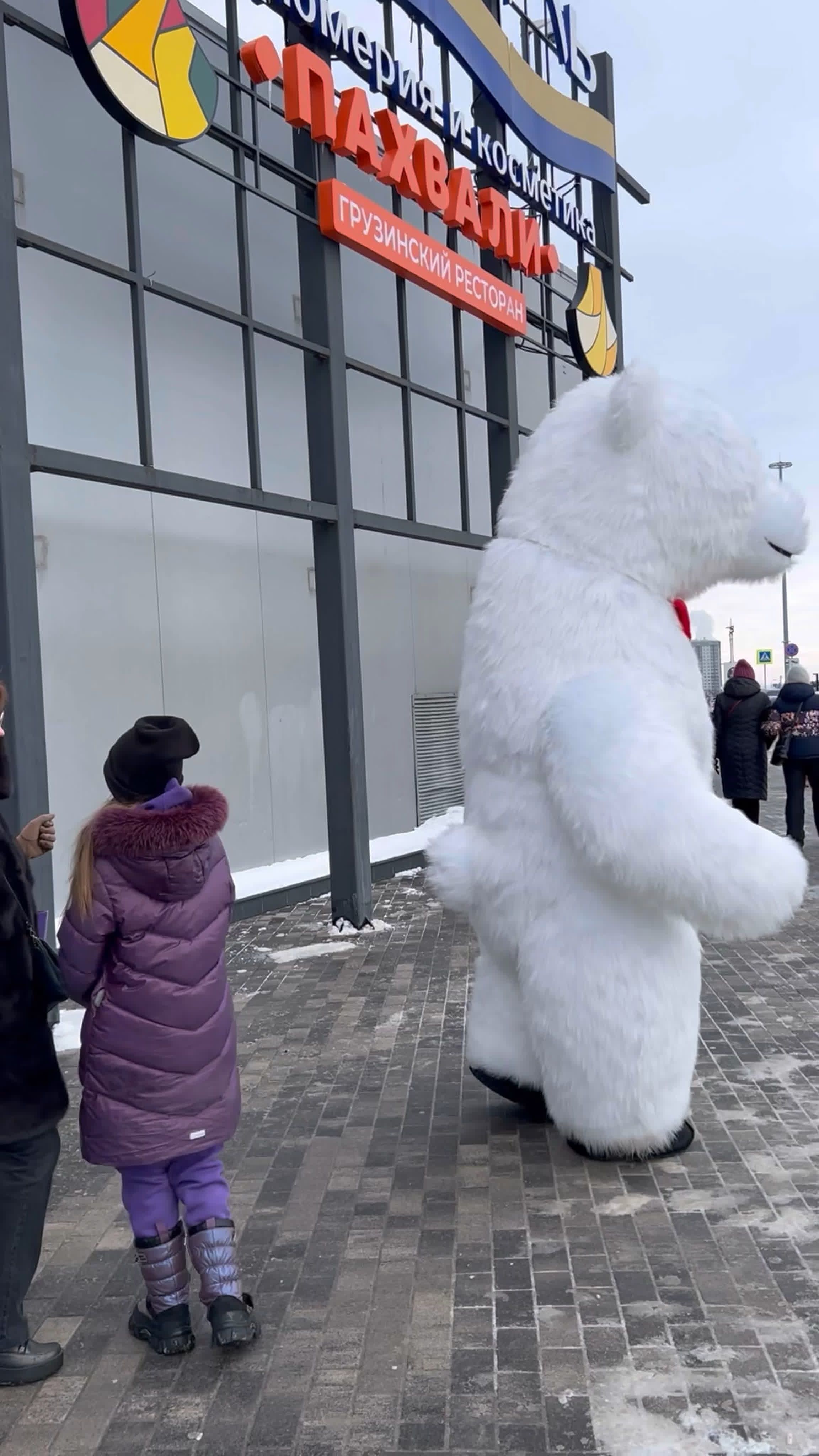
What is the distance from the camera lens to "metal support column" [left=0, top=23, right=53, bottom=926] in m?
5.17

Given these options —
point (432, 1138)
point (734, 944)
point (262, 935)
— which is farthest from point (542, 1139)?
point (262, 935)

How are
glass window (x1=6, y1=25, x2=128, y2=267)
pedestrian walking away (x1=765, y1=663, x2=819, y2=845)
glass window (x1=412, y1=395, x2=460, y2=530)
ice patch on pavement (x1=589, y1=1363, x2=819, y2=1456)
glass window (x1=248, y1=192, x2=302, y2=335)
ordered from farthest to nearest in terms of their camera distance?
glass window (x1=412, y1=395, x2=460, y2=530) < pedestrian walking away (x1=765, y1=663, x2=819, y2=845) < glass window (x1=248, y1=192, x2=302, y2=335) < glass window (x1=6, y1=25, x2=128, y2=267) < ice patch on pavement (x1=589, y1=1363, x2=819, y2=1456)

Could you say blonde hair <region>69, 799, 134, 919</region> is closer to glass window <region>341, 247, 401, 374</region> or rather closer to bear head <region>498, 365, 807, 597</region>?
bear head <region>498, 365, 807, 597</region>

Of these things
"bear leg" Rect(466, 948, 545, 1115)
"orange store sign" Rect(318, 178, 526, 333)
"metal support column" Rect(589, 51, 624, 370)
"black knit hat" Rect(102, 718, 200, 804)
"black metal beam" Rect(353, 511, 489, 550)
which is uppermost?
"metal support column" Rect(589, 51, 624, 370)

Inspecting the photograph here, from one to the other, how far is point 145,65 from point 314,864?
5914 mm

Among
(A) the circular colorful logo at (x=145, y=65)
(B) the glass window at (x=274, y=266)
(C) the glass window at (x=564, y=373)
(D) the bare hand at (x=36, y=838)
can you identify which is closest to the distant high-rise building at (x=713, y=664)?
(C) the glass window at (x=564, y=373)

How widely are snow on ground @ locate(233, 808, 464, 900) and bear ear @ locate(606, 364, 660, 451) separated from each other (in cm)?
431

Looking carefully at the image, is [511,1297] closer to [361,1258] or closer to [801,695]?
[361,1258]

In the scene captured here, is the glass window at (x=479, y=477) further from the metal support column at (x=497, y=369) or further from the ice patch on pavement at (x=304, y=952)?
the ice patch on pavement at (x=304, y=952)

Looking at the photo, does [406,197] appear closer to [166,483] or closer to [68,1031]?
[166,483]

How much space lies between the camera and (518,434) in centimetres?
1058

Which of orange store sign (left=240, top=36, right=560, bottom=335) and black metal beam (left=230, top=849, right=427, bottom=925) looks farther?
black metal beam (left=230, top=849, right=427, bottom=925)

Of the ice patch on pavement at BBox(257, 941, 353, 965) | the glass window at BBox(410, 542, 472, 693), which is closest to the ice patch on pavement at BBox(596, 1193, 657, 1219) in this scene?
the ice patch on pavement at BBox(257, 941, 353, 965)

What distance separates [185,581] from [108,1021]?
630cm
